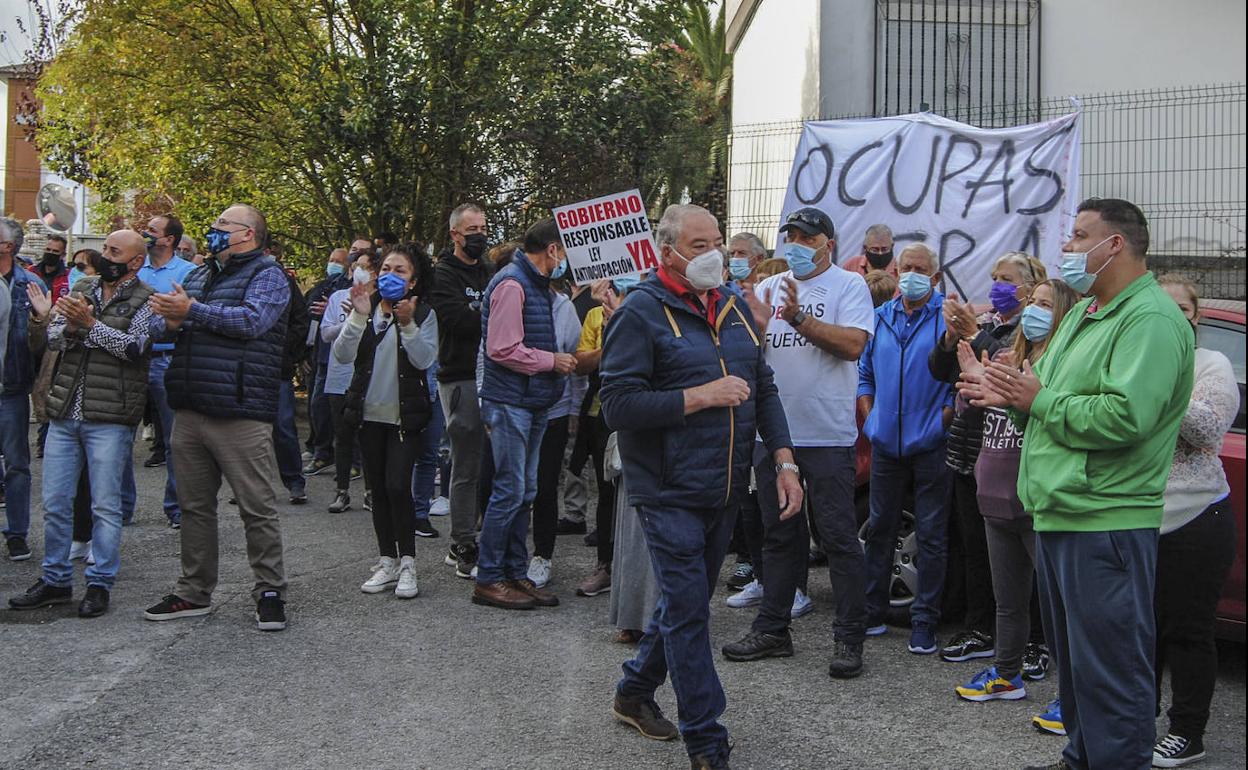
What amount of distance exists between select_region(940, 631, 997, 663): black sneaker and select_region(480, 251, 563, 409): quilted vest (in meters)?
2.49

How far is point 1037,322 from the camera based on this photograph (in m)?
4.97

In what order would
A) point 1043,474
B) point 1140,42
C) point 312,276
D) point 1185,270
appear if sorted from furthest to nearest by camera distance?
point 312,276
point 1140,42
point 1185,270
point 1043,474

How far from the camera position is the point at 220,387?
Result: 647 cm

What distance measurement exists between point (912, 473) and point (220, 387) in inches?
135

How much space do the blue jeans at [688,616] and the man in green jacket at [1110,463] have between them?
45.3 inches

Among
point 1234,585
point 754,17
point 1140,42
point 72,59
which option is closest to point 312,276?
point 72,59

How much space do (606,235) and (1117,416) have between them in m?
4.02

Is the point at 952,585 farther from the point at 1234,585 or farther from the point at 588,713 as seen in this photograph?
the point at 588,713

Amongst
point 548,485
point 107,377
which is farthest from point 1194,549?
point 107,377

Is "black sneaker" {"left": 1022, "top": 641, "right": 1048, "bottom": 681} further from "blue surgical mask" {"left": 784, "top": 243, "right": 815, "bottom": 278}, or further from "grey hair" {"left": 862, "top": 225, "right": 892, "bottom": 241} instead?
"grey hair" {"left": 862, "top": 225, "right": 892, "bottom": 241}

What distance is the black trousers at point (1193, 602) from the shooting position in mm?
4785

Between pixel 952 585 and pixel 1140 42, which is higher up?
pixel 1140 42

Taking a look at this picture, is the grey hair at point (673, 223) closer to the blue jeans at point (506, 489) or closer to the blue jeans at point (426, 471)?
the blue jeans at point (506, 489)

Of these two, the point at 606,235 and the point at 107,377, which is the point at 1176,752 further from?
the point at 107,377
